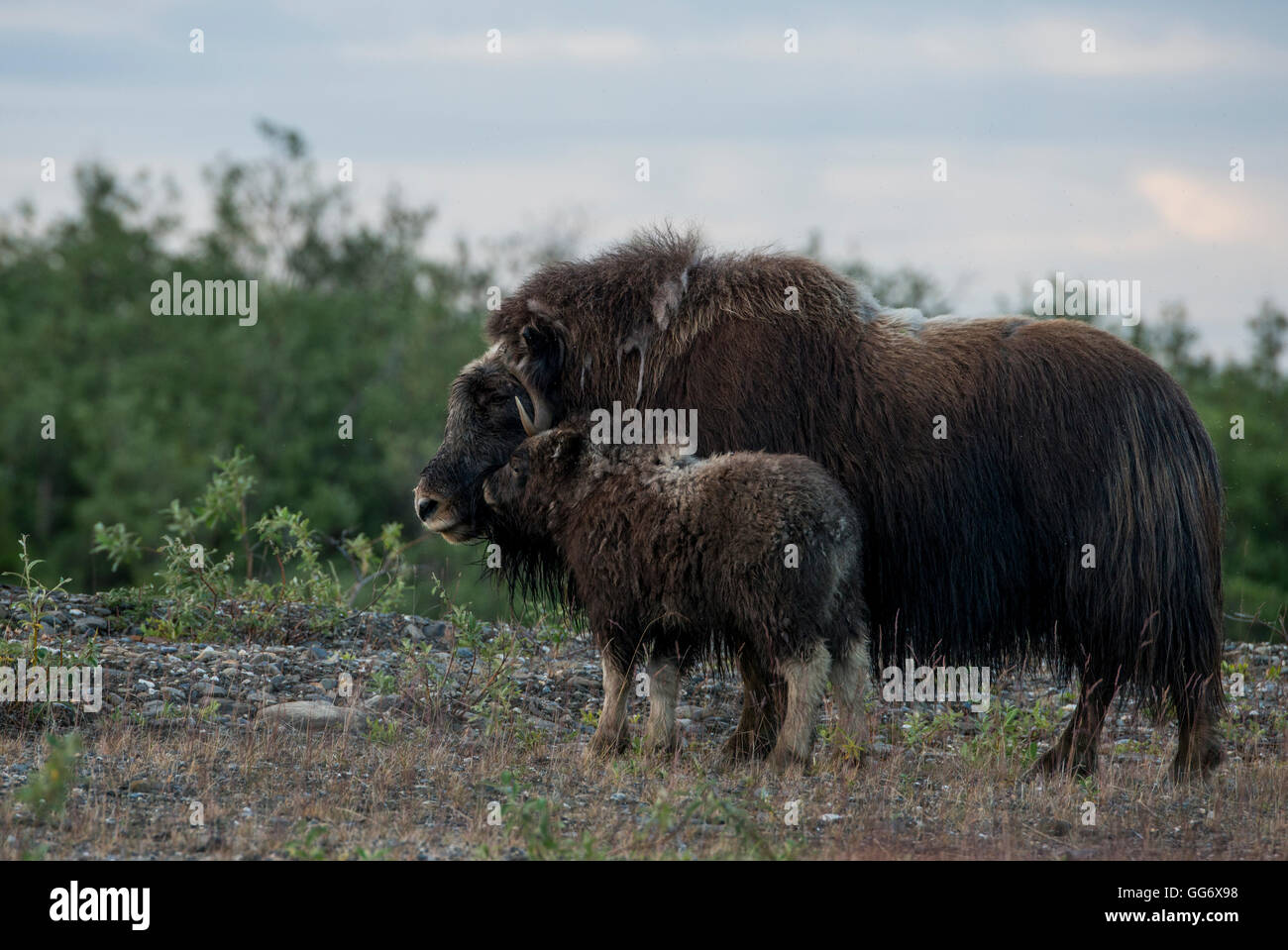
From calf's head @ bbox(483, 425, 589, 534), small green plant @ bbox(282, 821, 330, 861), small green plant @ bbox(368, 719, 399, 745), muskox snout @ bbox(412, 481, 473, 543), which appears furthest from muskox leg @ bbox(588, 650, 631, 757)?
small green plant @ bbox(282, 821, 330, 861)

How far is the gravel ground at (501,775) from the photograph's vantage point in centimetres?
463

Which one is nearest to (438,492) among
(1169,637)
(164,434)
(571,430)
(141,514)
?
(571,430)

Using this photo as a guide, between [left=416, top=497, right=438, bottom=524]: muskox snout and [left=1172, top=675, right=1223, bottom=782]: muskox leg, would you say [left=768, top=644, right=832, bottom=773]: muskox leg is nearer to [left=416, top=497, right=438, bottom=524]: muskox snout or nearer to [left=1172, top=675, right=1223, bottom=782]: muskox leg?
[left=1172, top=675, right=1223, bottom=782]: muskox leg

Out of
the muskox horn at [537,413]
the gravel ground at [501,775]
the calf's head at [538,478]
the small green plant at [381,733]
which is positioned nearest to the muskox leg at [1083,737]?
the gravel ground at [501,775]

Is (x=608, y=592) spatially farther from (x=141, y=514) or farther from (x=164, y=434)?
(x=164, y=434)

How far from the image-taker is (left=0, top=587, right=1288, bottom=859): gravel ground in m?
4.63

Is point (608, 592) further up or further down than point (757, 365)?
further down

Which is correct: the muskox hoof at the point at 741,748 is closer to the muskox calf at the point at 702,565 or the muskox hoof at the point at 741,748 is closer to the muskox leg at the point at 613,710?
the muskox calf at the point at 702,565

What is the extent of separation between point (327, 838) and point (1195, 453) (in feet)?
11.9

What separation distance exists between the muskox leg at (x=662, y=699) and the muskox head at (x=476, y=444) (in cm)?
97

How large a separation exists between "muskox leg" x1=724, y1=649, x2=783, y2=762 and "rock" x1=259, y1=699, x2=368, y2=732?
1520 mm

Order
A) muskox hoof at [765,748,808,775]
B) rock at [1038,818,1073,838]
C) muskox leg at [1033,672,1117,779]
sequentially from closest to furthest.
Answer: rock at [1038,818,1073,838]
muskox hoof at [765,748,808,775]
muskox leg at [1033,672,1117,779]

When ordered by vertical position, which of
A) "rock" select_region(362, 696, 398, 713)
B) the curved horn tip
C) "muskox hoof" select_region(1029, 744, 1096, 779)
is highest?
the curved horn tip

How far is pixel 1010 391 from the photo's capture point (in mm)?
5891
